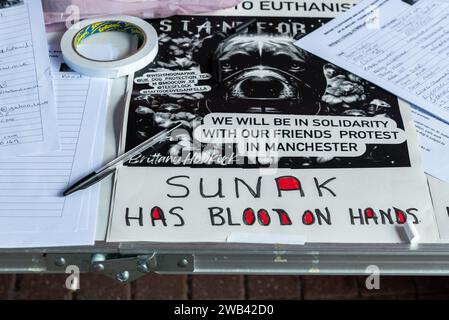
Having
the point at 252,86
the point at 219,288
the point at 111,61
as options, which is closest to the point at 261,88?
the point at 252,86

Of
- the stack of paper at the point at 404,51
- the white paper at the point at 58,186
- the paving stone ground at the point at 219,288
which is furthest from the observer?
the paving stone ground at the point at 219,288

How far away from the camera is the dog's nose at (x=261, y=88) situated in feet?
2.25

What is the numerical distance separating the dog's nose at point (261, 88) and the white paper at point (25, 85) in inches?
8.7

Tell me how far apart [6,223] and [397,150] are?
15.9 inches

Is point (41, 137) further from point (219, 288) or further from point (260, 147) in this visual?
point (219, 288)

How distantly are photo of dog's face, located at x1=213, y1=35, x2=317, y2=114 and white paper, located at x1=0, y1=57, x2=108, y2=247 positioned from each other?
15 centimetres

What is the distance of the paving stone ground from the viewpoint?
135cm

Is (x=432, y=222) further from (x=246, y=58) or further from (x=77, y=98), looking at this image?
(x=77, y=98)

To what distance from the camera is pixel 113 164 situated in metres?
0.61

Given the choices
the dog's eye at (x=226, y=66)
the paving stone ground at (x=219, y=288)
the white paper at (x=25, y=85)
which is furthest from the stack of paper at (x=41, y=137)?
the paving stone ground at (x=219, y=288)

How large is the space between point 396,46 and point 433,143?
163 millimetres

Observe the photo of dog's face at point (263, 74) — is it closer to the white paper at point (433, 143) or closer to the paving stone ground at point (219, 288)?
the white paper at point (433, 143)

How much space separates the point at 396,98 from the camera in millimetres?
686
